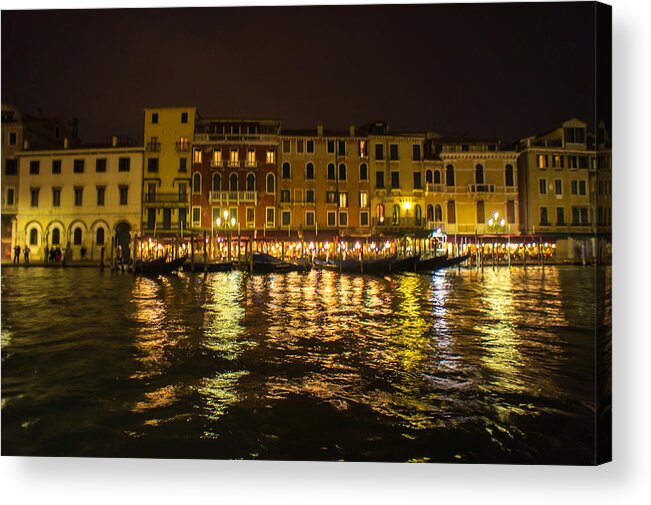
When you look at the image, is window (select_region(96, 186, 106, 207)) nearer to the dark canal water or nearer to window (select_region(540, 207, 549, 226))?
the dark canal water

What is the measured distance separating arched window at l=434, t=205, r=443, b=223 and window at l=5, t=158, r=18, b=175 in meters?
4.45

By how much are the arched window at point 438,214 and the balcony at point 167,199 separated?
10.0 ft

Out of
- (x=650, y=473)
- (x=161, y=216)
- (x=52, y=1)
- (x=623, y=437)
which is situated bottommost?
(x=650, y=473)

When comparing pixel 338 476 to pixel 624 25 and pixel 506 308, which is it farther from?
pixel 506 308

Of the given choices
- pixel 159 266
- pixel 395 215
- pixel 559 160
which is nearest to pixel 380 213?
pixel 395 215

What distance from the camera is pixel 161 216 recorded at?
5.34 m

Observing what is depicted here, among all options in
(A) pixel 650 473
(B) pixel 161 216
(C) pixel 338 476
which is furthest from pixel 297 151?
(A) pixel 650 473

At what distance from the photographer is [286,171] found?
6.43 m

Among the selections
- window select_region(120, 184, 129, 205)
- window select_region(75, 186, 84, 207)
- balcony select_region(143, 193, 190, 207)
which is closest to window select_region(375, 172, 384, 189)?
balcony select_region(143, 193, 190, 207)

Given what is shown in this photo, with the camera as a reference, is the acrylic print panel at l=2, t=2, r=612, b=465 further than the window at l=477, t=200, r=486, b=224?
No

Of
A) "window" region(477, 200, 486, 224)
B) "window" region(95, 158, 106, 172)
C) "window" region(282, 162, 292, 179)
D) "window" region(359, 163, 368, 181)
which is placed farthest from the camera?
"window" region(282, 162, 292, 179)

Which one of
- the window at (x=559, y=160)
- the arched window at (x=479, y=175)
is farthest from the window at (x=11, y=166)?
the arched window at (x=479, y=175)

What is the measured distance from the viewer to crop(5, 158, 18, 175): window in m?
3.66

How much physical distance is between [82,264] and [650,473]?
6.75m
